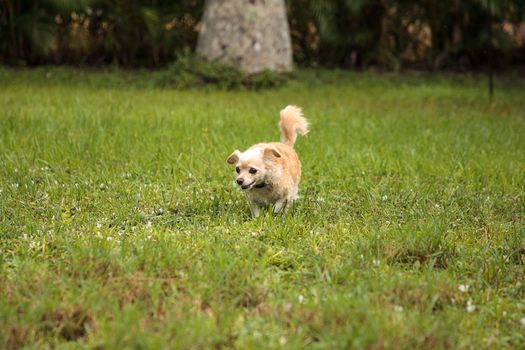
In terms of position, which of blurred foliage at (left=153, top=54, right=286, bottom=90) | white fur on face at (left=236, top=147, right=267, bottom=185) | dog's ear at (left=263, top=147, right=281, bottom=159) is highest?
dog's ear at (left=263, top=147, right=281, bottom=159)

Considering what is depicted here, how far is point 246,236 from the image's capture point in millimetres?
4293

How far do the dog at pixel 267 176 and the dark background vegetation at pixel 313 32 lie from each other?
Answer: 28.0 feet

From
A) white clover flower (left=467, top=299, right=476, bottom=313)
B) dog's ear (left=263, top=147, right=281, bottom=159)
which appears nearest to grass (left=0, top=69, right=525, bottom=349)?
white clover flower (left=467, top=299, right=476, bottom=313)

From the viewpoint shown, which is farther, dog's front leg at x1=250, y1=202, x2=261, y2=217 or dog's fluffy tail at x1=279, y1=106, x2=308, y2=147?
dog's fluffy tail at x1=279, y1=106, x2=308, y2=147

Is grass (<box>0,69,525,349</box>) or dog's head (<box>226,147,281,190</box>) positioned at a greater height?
dog's head (<box>226,147,281,190</box>)

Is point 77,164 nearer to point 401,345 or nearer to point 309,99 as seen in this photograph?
point 401,345

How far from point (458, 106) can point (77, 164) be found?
23.4ft

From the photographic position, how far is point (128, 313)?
9.66ft

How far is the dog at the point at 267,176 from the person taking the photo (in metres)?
4.72

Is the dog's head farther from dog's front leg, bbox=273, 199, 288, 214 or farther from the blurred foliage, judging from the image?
the blurred foliage

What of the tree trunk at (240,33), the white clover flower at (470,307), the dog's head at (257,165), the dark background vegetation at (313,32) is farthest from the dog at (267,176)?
the dark background vegetation at (313,32)

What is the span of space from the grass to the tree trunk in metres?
4.13

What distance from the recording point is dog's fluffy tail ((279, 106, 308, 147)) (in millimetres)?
5777

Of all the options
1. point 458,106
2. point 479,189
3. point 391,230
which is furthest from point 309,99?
point 391,230
